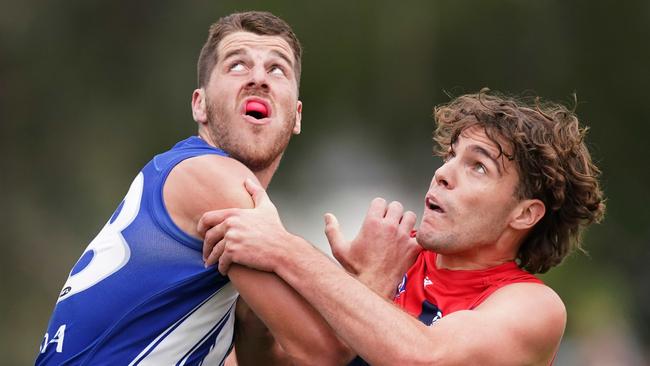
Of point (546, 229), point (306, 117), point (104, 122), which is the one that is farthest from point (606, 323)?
point (546, 229)

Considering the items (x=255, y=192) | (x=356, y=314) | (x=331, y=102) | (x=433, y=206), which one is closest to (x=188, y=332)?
(x=255, y=192)

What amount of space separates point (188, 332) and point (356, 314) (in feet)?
2.75

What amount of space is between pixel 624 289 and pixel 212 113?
1153cm

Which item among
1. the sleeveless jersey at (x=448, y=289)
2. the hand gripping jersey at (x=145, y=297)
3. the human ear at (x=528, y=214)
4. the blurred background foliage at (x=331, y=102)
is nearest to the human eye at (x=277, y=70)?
the hand gripping jersey at (x=145, y=297)

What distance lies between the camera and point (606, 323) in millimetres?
15484

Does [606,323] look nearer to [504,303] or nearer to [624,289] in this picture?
[624,289]

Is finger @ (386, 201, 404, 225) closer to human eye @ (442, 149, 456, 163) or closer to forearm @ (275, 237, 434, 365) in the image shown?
human eye @ (442, 149, 456, 163)

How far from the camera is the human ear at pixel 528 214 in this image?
545 centimetres

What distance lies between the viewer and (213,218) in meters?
4.87

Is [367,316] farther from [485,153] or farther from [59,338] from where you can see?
[59,338]

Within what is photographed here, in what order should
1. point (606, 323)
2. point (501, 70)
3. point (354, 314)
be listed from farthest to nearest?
point (501, 70)
point (606, 323)
point (354, 314)

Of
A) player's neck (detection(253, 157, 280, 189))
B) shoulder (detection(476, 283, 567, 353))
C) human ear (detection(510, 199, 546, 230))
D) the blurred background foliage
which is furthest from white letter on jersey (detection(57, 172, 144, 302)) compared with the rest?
the blurred background foliage

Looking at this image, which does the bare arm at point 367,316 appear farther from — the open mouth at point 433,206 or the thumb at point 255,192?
the open mouth at point 433,206

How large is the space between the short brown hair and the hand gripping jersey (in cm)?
83
